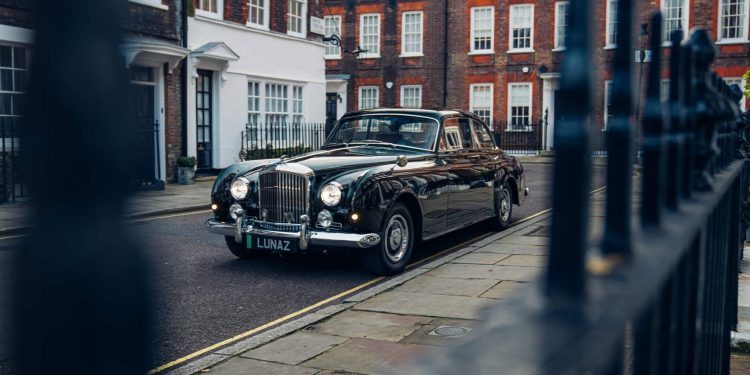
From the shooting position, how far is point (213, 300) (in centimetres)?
608

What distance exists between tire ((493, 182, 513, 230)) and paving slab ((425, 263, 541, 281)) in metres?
2.77

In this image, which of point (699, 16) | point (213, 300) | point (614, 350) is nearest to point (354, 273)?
point (213, 300)

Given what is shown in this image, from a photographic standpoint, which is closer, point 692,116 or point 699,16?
point 692,116

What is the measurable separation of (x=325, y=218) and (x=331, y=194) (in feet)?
0.83

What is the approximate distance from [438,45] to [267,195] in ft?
92.0

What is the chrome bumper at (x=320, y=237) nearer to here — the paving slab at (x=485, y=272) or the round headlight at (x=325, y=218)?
the round headlight at (x=325, y=218)

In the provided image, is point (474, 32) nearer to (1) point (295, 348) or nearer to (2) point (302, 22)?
(2) point (302, 22)

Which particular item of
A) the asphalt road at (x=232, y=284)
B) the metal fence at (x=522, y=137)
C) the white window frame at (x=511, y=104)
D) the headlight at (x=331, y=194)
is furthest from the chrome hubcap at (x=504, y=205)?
the white window frame at (x=511, y=104)

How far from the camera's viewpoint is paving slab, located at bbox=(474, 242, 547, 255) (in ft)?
27.2

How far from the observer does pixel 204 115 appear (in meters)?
19.4

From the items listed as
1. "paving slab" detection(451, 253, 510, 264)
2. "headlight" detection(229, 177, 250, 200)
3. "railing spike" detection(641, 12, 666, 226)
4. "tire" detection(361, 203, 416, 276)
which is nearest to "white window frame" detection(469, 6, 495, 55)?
"paving slab" detection(451, 253, 510, 264)

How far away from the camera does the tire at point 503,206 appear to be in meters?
10.1

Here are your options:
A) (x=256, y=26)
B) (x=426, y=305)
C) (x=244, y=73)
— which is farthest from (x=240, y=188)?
(x=256, y=26)

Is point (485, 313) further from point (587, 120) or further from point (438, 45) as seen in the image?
point (438, 45)
